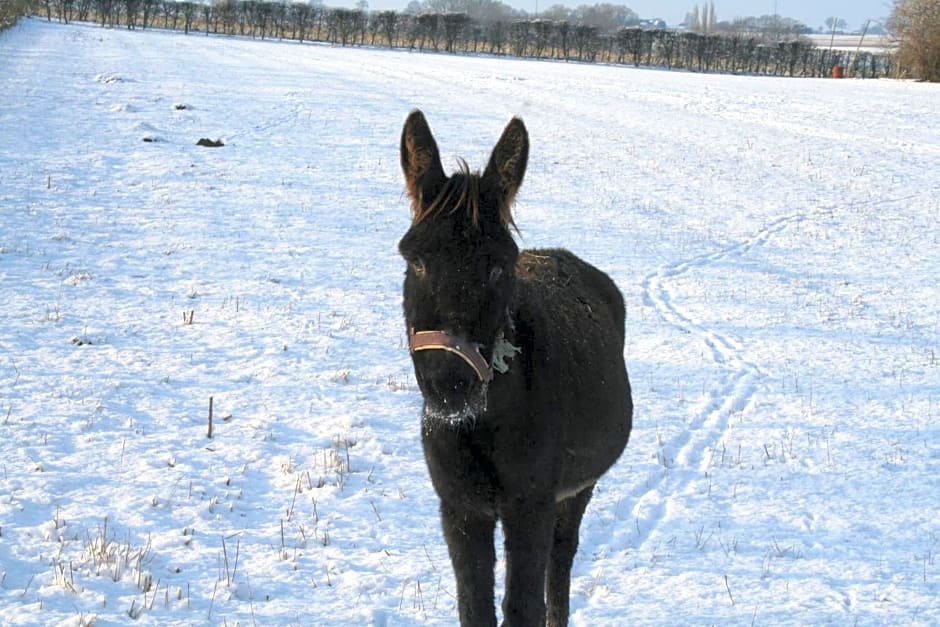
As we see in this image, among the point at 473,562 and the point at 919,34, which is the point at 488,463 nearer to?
the point at 473,562

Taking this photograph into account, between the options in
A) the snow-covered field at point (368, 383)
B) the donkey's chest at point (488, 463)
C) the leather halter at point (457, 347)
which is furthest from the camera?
the snow-covered field at point (368, 383)

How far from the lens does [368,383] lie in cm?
848

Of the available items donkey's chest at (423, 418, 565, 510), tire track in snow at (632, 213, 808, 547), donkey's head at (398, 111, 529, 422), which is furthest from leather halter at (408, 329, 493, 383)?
tire track in snow at (632, 213, 808, 547)

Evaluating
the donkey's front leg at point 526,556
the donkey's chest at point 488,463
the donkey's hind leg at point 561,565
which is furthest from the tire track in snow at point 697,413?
the donkey's chest at point 488,463

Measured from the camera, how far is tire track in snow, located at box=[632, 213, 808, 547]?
6309mm

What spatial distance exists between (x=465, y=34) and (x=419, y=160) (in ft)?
223

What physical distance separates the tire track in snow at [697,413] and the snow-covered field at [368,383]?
0.04 m

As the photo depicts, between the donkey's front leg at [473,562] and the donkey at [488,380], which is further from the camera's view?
the donkey's front leg at [473,562]

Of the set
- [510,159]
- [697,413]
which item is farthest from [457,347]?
[697,413]

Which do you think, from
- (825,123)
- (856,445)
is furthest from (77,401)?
(825,123)

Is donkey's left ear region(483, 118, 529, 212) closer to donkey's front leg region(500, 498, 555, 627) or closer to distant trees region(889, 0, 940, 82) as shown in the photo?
donkey's front leg region(500, 498, 555, 627)

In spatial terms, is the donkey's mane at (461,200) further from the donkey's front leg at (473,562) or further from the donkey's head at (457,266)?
the donkey's front leg at (473,562)

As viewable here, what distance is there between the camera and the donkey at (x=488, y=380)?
325 cm

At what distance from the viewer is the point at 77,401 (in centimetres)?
739
